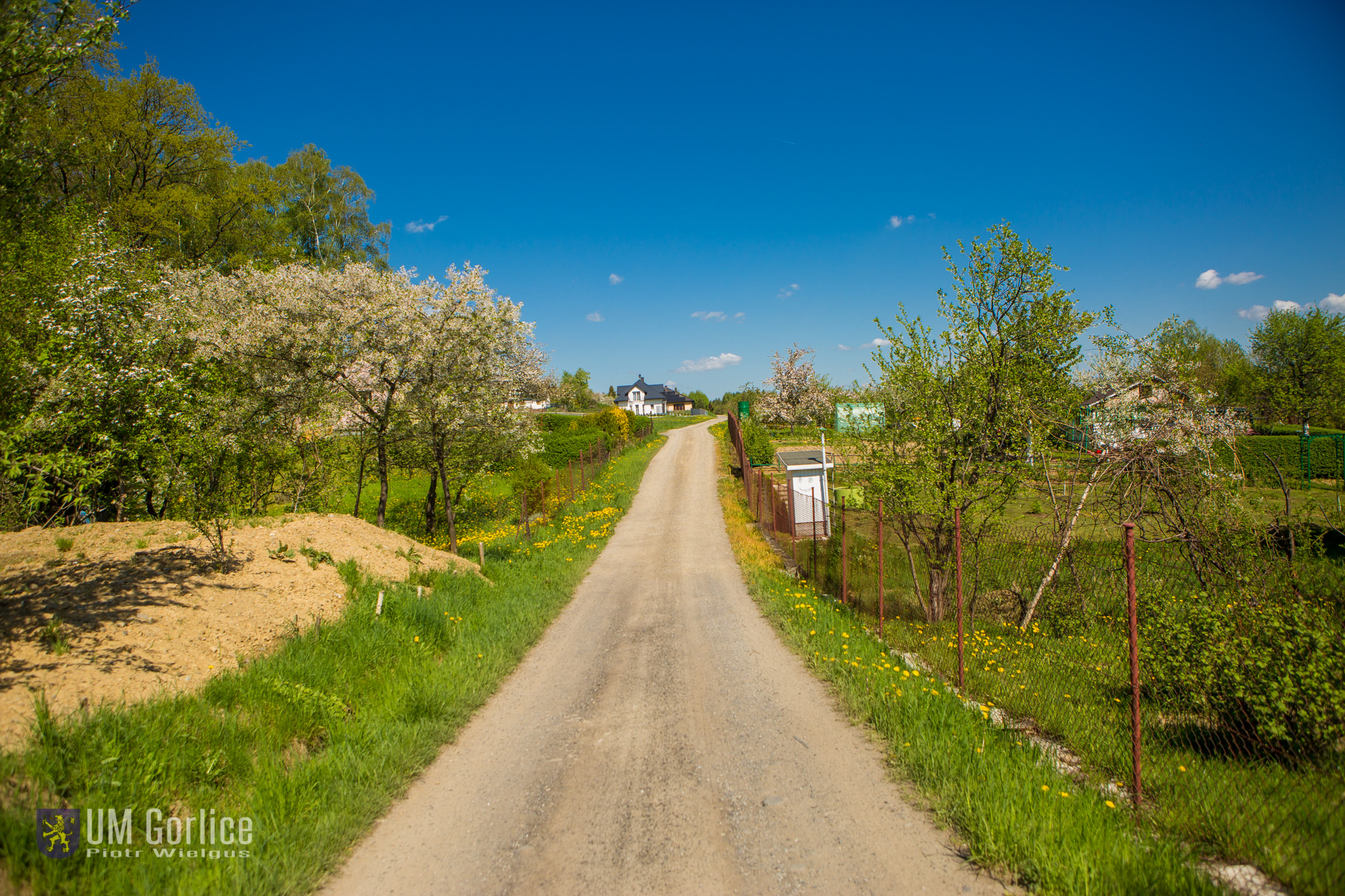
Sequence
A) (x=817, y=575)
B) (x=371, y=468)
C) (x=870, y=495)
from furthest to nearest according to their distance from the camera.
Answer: (x=371, y=468) → (x=817, y=575) → (x=870, y=495)

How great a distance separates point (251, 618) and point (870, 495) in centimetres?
893

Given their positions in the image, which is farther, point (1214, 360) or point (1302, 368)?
point (1214, 360)

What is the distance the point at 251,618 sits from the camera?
7398 mm

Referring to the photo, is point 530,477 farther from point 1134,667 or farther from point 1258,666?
point 1258,666

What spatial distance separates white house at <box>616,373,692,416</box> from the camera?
134 m

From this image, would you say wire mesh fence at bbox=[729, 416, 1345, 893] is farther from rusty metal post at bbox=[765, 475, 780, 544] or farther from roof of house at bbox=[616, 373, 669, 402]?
roof of house at bbox=[616, 373, 669, 402]

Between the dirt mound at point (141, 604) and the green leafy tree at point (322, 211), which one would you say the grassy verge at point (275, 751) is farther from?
the green leafy tree at point (322, 211)

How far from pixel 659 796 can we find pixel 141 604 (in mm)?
6456

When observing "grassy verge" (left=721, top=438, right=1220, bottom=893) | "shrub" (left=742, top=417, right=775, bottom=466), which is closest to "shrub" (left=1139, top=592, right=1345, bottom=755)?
"grassy verge" (left=721, top=438, right=1220, bottom=893)

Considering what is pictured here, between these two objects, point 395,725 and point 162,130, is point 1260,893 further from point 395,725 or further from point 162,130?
point 162,130

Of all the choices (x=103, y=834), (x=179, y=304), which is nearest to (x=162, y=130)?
(x=179, y=304)

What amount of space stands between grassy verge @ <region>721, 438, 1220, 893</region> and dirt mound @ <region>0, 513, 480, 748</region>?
693 cm

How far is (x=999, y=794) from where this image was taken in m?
4.48

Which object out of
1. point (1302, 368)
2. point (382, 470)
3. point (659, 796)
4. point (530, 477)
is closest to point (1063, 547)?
point (659, 796)
